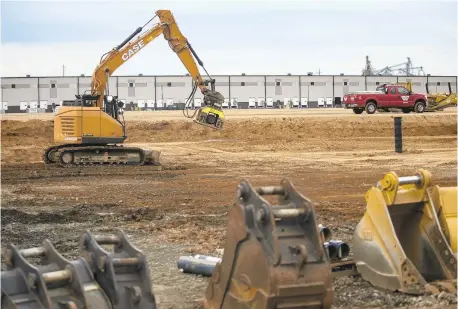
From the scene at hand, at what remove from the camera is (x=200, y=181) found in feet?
59.6

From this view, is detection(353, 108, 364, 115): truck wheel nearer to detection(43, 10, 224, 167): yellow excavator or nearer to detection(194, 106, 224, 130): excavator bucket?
detection(43, 10, 224, 167): yellow excavator

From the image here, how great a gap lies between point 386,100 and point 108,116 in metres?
26.3

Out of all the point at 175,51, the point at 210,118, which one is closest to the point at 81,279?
the point at 210,118

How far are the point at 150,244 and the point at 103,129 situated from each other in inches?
501

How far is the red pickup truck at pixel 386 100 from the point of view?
45281 millimetres

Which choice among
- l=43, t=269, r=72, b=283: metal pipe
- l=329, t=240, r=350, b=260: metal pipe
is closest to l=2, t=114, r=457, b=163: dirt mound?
l=329, t=240, r=350, b=260: metal pipe

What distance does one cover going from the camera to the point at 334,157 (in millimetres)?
25438

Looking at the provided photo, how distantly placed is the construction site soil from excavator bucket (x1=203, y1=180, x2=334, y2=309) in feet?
6.00

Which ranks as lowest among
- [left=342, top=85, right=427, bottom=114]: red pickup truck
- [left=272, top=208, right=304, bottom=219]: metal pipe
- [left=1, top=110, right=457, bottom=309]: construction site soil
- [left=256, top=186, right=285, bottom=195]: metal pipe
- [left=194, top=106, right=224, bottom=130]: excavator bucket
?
[left=1, top=110, right=457, bottom=309]: construction site soil

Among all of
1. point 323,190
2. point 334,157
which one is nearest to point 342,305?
point 323,190

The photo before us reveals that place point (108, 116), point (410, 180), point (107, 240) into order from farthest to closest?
point (108, 116)
point (410, 180)
point (107, 240)

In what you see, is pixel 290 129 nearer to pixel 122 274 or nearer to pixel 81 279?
pixel 122 274

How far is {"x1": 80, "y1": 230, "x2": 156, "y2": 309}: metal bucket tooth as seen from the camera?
4836 millimetres

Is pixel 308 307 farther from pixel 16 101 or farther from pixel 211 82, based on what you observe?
pixel 16 101
